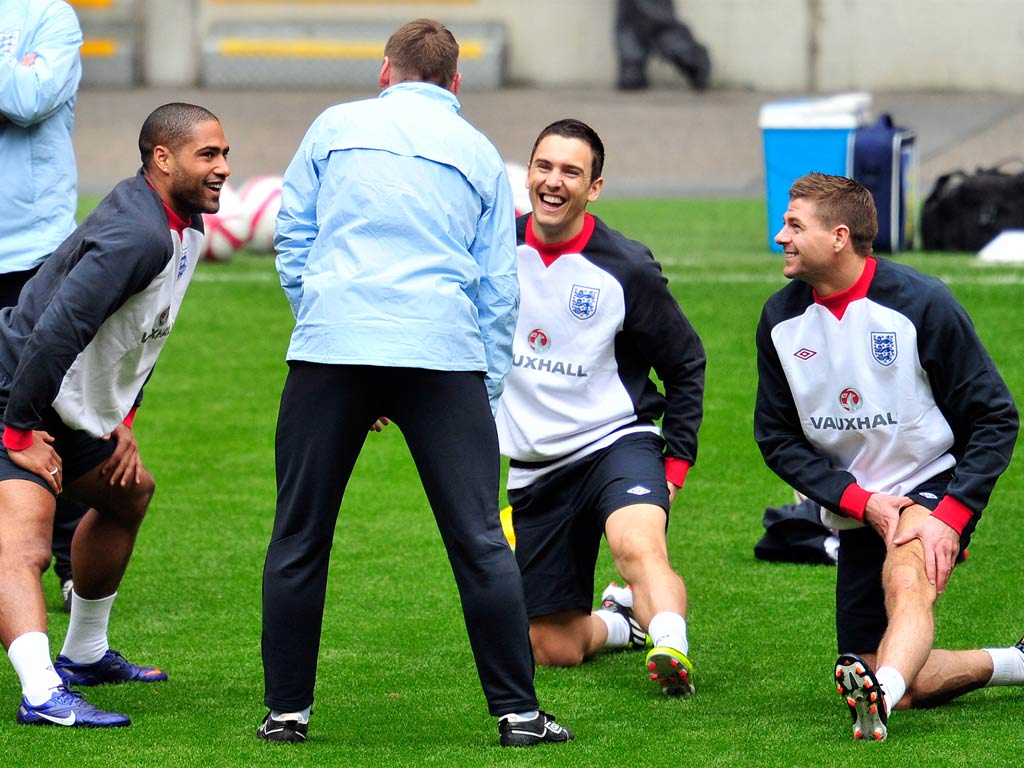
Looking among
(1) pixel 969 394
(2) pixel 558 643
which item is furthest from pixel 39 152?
(1) pixel 969 394

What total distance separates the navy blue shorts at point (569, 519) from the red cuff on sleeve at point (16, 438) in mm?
1720

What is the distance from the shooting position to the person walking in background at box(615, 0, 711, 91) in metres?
24.6

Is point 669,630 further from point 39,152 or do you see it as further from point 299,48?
point 299,48

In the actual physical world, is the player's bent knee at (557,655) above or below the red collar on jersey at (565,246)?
below

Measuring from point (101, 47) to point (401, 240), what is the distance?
72.9 ft

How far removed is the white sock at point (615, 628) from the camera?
5.91 meters

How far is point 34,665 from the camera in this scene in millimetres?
4715

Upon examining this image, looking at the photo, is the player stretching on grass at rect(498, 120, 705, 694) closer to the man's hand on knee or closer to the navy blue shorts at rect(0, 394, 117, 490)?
the man's hand on knee

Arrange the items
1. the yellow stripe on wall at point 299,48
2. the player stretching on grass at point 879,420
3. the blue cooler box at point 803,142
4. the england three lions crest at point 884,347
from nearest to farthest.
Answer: the player stretching on grass at point 879,420 → the england three lions crest at point 884,347 → the blue cooler box at point 803,142 → the yellow stripe on wall at point 299,48

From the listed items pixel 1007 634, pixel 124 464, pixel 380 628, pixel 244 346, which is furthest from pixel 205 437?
pixel 1007 634

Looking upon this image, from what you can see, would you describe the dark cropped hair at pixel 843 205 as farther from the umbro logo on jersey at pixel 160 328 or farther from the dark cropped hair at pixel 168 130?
the umbro logo on jersey at pixel 160 328

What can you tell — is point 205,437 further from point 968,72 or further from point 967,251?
point 968,72

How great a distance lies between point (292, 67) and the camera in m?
25.2

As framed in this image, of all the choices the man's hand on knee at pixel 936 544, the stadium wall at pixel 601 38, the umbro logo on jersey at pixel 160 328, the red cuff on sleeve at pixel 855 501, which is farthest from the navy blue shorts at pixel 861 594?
the stadium wall at pixel 601 38
